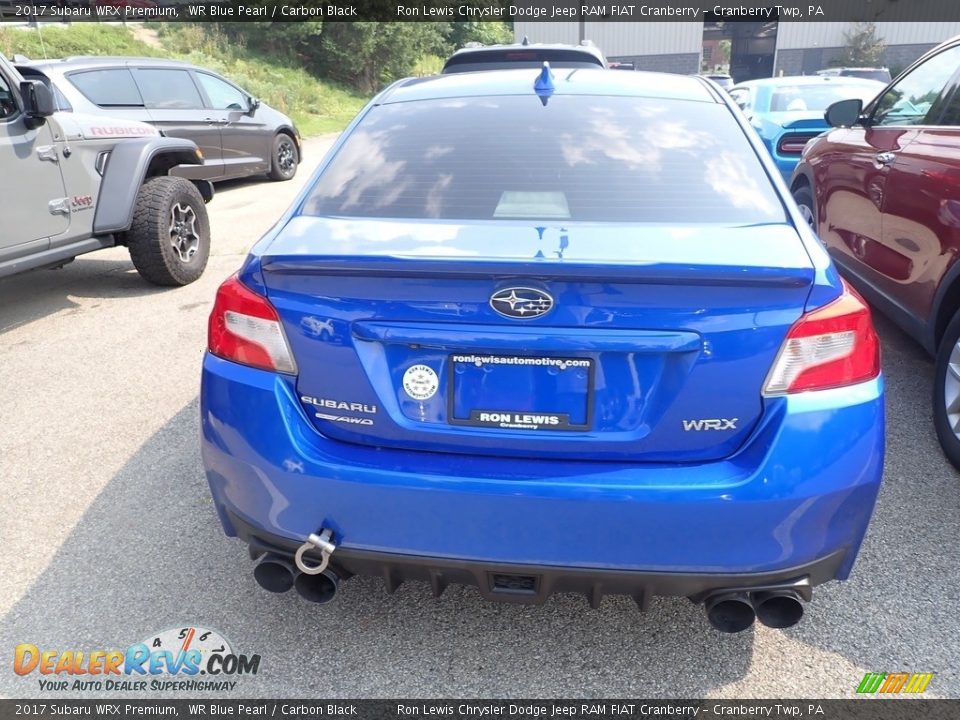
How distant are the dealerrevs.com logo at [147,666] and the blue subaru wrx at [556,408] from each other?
40 cm

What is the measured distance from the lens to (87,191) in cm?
540

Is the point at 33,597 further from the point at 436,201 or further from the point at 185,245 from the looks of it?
the point at 185,245

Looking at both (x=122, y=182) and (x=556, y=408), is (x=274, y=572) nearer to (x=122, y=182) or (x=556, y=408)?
(x=556, y=408)

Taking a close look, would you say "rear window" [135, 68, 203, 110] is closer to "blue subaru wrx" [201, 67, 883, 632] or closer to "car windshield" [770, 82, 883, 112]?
"car windshield" [770, 82, 883, 112]

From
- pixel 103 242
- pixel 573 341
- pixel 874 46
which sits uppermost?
pixel 573 341

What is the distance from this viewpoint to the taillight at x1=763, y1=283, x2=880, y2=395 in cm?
178

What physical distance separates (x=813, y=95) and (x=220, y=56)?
78.9ft

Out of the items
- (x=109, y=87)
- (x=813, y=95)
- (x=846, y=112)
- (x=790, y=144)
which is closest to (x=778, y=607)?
(x=846, y=112)

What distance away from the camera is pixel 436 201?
221 centimetres

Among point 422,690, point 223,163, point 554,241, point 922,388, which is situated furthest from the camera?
point 223,163

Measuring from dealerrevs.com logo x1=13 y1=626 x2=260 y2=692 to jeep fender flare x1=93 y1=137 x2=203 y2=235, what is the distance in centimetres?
400

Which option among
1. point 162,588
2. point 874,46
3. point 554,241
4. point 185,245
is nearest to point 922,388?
point 554,241

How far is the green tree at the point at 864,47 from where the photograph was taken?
52.1 metres

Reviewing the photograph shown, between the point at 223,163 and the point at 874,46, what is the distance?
56226 mm
